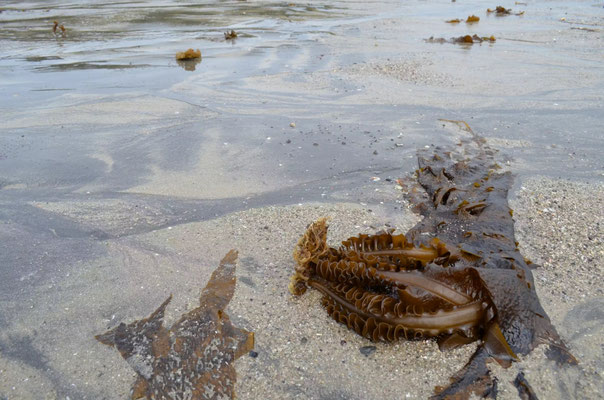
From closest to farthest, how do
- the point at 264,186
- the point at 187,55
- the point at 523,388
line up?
the point at 523,388 → the point at 264,186 → the point at 187,55

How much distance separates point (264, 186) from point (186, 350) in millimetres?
1585

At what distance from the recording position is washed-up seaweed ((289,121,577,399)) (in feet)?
5.90

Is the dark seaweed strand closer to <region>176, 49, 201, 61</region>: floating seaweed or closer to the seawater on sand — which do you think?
the seawater on sand

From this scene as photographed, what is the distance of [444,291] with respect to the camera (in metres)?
1.88

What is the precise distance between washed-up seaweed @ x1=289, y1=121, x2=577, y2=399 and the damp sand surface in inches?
2.7

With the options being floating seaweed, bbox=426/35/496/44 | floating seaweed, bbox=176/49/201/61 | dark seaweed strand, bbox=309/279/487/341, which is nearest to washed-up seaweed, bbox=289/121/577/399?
dark seaweed strand, bbox=309/279/487/341

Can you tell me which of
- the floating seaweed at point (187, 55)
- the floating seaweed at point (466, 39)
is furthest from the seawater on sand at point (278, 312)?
the floating seaweed at point (466, 39)

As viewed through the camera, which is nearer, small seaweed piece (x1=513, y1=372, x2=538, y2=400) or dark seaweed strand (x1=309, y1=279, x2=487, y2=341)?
small seaweed piece (x1=513, y1=372, x2=538, y2=400)

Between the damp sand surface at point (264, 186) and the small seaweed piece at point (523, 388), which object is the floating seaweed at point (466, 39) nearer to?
the damp sand surface at point (264, 186)

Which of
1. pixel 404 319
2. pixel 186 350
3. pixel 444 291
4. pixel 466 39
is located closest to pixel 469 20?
pixel 466 39

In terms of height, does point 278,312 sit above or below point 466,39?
below

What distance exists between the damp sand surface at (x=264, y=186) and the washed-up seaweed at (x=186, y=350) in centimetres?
5

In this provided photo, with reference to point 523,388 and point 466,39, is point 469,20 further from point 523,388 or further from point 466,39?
point 523,388

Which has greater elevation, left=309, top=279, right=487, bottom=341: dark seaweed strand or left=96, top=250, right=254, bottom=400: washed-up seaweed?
left=309, top=279, right=487, bottom=341: dark seaweed strand
